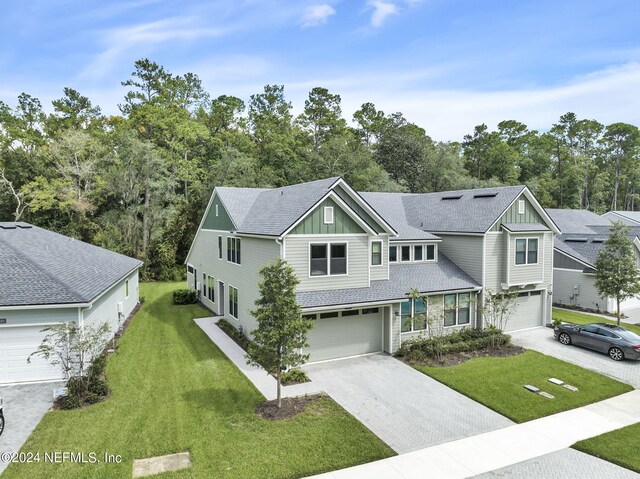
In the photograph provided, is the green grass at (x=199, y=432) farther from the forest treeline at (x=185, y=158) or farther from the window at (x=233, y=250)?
the forest treeline at (x=185, y=158)

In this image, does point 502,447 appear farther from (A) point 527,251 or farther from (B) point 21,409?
(A) point 527,251

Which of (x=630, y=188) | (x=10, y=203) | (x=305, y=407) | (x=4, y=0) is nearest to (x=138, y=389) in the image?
(x=305, y=407)

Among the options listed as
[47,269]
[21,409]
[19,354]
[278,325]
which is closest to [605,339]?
[278,325]

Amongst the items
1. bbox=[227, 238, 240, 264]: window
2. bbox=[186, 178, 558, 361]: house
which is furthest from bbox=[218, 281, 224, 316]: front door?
bbox=[227, 238, 240, 264]: window

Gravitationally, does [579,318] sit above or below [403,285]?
below

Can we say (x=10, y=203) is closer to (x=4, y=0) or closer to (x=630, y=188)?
(x=4, y=0)
